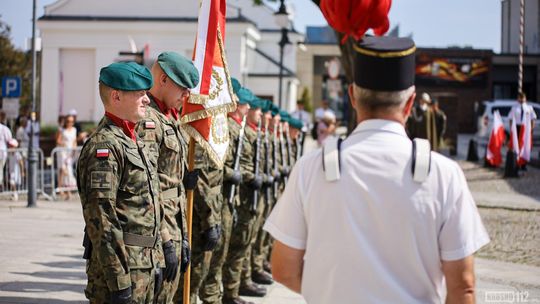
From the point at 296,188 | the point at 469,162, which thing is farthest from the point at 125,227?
the point at 469,162

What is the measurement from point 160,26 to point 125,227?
3602cm

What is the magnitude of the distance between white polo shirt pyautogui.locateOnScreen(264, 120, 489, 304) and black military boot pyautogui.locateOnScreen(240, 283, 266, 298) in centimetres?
585

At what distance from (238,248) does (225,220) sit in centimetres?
88

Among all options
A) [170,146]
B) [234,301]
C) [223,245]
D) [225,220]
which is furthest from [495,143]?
[170,146]

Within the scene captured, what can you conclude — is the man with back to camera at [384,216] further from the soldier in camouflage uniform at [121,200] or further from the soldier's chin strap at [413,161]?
the soldier in camouflage uniform at [121,200]

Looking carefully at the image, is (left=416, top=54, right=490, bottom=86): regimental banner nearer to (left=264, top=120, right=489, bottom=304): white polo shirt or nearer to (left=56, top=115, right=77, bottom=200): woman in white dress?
(left=56, top=115, right=77, bottom=200): woman in white dress

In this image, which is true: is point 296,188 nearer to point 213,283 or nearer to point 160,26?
point 213,283

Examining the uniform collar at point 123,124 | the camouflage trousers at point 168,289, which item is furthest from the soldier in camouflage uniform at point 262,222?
the uniform collar at point 123,124

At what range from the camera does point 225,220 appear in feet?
25.5

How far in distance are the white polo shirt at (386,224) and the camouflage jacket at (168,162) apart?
7.65 feet

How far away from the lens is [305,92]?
50.3m

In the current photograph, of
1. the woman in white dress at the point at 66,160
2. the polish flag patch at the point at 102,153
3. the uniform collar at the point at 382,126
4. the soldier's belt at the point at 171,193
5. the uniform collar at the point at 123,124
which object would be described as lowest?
the woman in white dress at the point at 66,160

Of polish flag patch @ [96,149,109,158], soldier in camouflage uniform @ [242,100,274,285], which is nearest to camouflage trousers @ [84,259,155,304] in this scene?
polish flag patch @ [96,149,109,158]

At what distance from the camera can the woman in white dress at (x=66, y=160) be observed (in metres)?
18.5
